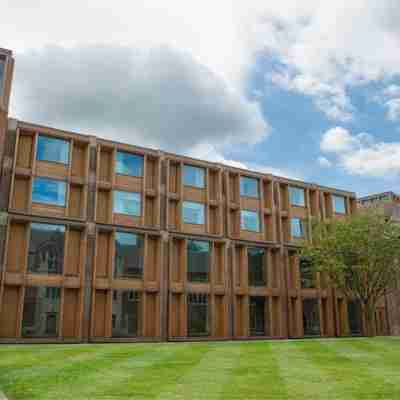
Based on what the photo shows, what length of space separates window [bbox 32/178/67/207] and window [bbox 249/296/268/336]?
19.7 m

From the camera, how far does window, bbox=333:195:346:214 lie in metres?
54.5

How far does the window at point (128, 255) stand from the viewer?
127 feet

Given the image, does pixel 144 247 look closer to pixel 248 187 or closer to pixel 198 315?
pixel 198 315

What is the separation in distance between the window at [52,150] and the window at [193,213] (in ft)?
37.2

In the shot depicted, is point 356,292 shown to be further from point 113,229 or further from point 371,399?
point 371,399

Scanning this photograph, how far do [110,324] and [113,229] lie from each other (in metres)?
7.40

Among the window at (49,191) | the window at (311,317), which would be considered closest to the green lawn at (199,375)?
the window at (49,191)

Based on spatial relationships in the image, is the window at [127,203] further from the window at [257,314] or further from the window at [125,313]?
the window at [257,314]

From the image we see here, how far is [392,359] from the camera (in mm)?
20422

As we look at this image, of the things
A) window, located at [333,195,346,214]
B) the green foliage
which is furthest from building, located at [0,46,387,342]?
the green foliage

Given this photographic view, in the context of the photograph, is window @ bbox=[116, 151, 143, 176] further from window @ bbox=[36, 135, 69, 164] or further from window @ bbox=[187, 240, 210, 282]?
window @ bbox=[187, 240, 210, 282]

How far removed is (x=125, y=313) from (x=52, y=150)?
1413 centimetres

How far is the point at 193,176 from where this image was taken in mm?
44844

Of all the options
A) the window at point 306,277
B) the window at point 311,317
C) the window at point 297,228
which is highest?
the window at point 297,228
